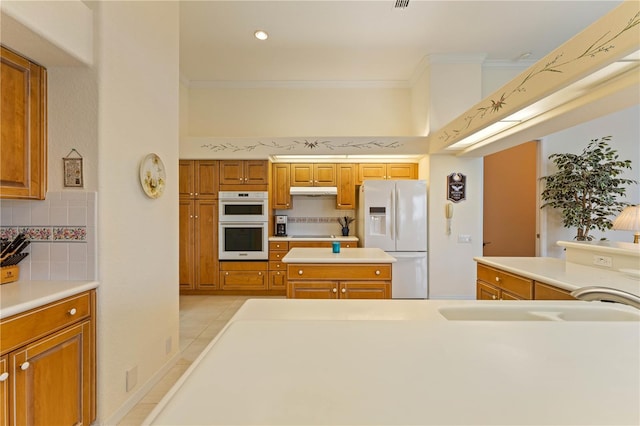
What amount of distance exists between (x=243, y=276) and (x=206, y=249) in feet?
2.32

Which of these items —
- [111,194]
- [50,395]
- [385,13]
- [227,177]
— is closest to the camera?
[50,395]

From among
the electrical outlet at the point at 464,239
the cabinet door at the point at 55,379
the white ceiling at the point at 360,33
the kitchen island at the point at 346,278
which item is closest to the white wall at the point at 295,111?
the white ceiling at the point at 360,33

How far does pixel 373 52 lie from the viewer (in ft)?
13.3

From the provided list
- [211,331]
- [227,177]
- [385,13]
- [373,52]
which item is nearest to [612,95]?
[385,13]

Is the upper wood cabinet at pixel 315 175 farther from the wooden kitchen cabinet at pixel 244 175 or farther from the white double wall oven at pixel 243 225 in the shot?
the white double wall oven at pixel 243 225

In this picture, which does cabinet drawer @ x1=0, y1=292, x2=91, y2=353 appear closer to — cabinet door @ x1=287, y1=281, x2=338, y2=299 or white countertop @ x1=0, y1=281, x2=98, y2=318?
white countertop @ x1=0, y1=281, x2=98, y2=318

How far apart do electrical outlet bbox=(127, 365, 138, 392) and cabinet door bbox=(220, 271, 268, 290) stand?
2593 mm

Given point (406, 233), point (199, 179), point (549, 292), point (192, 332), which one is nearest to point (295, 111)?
point (199, 179)

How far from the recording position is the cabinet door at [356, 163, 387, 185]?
16.0ft

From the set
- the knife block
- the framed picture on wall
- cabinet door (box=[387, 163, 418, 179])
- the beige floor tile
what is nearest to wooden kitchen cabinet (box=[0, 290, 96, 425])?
the beige floor tile

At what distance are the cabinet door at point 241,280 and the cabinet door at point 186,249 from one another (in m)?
0.49

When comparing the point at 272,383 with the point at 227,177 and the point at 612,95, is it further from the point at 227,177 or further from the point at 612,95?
the point at 227,177

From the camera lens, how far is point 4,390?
125 cm

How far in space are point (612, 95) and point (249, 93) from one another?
458 cm
